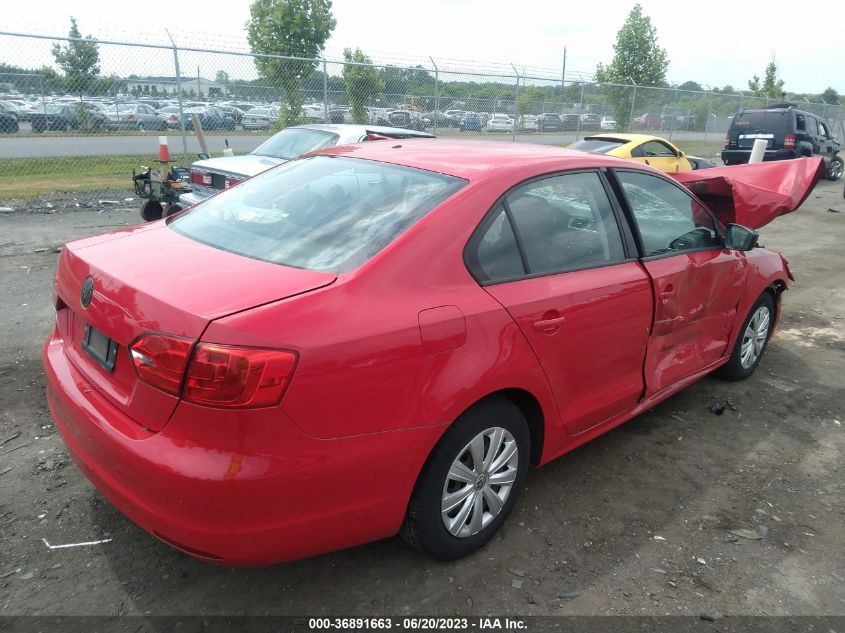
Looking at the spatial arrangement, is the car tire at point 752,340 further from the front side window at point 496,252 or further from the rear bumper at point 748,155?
the rear bumper at point 748,155

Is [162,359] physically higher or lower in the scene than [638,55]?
lower

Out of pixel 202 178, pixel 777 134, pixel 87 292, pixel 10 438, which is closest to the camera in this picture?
pixel 87 292

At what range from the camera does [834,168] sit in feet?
65.2

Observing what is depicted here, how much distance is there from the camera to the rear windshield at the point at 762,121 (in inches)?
674

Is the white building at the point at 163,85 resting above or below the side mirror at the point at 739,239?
above

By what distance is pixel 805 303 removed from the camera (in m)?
6.91

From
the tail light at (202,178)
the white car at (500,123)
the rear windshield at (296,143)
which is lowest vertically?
the tail light at (202,178)

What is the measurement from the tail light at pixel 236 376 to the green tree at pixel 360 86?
12.7m

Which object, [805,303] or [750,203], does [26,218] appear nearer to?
[750,203]

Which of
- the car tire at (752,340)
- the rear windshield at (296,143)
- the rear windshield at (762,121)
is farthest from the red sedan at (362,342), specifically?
the rear windshield at (762,121)

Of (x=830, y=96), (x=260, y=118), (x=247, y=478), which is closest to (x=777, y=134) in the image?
(x=260, y=118)

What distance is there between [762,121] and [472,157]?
1771 cm

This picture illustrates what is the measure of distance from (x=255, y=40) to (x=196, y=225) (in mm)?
24543

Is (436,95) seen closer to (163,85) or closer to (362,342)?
(163,85)
